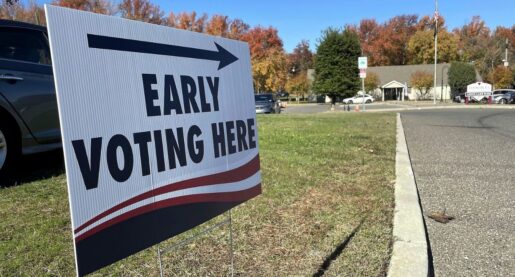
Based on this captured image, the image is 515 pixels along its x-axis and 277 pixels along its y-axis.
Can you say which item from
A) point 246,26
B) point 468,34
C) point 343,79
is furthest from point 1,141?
point 468,34

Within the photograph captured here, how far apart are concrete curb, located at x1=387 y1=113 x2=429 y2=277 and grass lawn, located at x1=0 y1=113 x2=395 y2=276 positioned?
89 millimetres

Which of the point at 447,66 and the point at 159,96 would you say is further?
the point at 447,66

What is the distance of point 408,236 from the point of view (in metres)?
3.81

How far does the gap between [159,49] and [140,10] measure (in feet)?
206

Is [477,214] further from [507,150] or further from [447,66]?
[447,66]

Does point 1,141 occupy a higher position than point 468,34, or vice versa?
point 468,34

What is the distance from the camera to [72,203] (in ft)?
5.38

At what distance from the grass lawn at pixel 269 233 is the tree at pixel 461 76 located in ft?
223

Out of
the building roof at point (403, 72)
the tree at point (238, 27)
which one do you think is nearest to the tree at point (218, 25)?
the tree at point (238, 27)

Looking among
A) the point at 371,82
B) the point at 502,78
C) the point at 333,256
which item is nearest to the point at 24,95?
the point at 333,256

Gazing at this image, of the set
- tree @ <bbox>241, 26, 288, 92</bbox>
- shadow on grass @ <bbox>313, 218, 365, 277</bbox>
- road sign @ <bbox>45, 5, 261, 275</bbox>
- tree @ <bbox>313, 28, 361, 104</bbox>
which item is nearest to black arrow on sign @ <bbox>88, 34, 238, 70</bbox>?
road sign @ <bbox>45, 5, 261, 275</bbox>

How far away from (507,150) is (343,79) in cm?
3666

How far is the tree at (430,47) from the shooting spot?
270ft

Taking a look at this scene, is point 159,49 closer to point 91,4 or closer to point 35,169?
point 35,169
